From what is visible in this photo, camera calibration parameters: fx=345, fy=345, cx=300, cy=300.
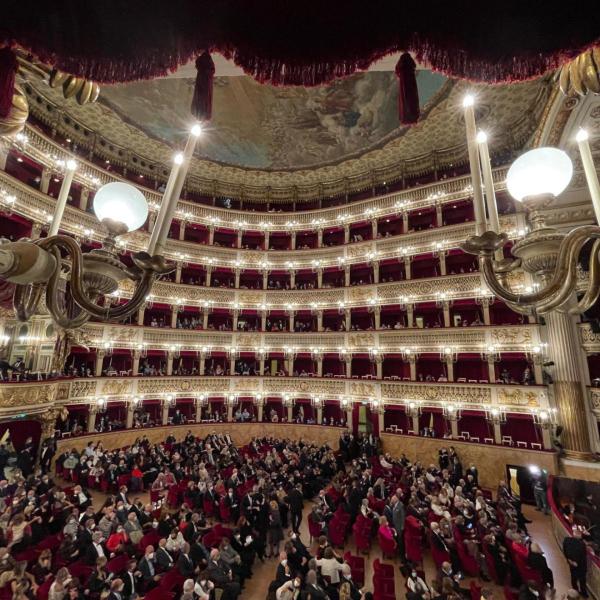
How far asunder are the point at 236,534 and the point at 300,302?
48.2 feet

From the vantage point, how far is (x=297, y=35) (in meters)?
1.40

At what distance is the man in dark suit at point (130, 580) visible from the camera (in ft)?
17.3

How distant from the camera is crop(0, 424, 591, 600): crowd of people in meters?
5.19

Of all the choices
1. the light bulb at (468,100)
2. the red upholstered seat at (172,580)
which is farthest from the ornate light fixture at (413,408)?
the light bulb at (468,100)

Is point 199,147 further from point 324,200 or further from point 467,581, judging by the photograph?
point 467,581

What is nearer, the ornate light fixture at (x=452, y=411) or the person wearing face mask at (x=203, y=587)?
the person wearing face mask at (x=203, y=587)

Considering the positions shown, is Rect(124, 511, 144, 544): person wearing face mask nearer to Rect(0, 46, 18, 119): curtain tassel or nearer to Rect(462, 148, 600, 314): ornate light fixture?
Rect(0, 46, 18, 119): curtain tassel

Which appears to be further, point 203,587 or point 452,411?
point 452,411

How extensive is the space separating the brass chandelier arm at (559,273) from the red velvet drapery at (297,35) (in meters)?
0.77

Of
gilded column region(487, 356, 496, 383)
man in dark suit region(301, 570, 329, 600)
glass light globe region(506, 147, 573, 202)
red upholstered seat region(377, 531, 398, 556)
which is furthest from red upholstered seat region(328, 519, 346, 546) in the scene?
gilded column region(487, 356, 496, 383)

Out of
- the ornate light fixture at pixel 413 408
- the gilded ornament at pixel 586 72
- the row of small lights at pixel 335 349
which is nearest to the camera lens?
the gilded ornament at pixel 586 72

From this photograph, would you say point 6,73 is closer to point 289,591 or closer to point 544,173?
point 544,173

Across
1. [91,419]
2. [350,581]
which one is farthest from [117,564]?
[91,419]

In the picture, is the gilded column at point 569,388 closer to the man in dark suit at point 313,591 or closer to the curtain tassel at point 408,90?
the man in dark suit at point 313,591
